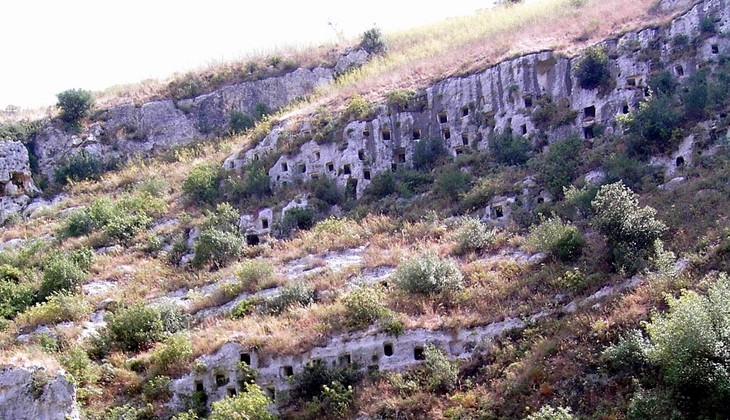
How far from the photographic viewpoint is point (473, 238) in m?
20.5

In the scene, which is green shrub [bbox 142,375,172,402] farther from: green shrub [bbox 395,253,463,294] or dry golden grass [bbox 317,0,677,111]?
dry golden grass [bbox 317,0,677,111]

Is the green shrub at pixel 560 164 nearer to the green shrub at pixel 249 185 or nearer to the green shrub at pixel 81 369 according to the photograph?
the green shrub at pixel 249 185

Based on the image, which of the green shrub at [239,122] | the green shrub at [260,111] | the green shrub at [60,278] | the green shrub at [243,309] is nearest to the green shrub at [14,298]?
the green shrub at [60,278]

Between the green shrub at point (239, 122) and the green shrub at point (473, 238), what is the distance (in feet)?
55.2

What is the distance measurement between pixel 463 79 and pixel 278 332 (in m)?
15.7

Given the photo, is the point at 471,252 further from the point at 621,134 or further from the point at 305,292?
the point at 621,134

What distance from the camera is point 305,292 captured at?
19.0 m

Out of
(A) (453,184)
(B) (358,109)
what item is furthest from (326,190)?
(A) (453,184)

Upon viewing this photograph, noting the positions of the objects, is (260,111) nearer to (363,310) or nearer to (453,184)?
(453,184)

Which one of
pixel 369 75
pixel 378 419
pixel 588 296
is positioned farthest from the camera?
pixel 369 75

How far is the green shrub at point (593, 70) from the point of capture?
26.1 meters

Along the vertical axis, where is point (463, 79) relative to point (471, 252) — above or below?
above

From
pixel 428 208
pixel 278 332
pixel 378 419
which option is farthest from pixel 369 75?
pixel 378 419

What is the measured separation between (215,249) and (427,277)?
863 cm
